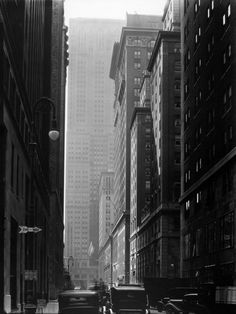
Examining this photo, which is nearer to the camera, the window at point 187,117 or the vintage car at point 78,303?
the vintage car at point 78,303

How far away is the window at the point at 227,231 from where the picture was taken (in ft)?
221

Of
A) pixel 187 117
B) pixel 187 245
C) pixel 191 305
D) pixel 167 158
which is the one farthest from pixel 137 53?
pixel 191 305

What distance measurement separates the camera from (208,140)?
80.4m

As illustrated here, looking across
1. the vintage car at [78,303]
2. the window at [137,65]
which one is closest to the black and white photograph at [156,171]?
the vintage car at [78,303]

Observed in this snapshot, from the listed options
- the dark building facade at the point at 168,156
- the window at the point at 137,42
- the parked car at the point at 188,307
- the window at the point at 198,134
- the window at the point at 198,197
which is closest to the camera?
the parked car at the point at 188,307

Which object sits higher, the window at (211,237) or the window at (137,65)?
the window at (137,65)

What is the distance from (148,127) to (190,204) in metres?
74.3

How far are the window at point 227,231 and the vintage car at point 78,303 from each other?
36.0m

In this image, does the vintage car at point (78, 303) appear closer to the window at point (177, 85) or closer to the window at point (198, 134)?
the window at point (198, 134)

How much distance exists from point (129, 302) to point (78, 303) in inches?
137

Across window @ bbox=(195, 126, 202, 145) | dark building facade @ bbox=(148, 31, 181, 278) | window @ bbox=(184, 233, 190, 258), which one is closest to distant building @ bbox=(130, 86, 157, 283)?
dark building facade @ bbox=(148, 31, 181, 278)

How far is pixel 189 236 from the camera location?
90562 mm

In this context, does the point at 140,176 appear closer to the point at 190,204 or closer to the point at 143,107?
the point at 143,107

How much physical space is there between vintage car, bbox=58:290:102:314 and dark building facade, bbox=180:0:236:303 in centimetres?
2864
